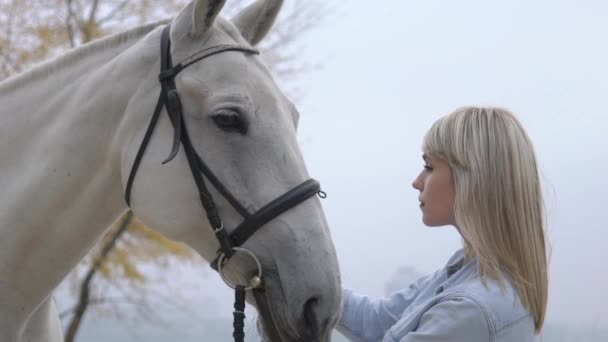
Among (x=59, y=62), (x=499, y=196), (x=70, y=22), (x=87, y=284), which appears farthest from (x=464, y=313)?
(x=70, y=22)

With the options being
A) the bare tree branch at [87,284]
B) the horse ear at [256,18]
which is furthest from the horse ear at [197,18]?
the bare tree branch at [87,284]

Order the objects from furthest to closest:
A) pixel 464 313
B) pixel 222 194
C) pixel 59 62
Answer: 1. pixel 59 62
2. pixel 222 194
3. pixel 464 313

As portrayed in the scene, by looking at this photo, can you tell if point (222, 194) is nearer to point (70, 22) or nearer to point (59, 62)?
point (59, 62)

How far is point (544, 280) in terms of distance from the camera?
1.79 meters

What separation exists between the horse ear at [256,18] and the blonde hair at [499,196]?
0.66 metres

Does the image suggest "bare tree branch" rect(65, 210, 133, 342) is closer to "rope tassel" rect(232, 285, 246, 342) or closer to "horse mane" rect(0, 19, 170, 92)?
"horse mane" rect(0, 19, 170, 92)

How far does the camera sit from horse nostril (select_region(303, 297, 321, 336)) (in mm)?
1626

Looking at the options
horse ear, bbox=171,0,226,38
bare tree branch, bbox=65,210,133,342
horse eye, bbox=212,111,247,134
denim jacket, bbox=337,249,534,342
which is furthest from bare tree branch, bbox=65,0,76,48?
denim jacket, bbox=337,249,534,342

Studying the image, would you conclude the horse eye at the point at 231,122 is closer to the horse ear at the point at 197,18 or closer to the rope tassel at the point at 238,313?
the horse ear at the point at 197,18

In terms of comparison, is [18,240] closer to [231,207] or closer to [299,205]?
[231,207]

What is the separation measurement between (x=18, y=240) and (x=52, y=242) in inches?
3.7

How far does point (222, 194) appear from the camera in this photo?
5.73ft

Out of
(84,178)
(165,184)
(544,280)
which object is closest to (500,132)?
(544,280)

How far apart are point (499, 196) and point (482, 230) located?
11 cm
